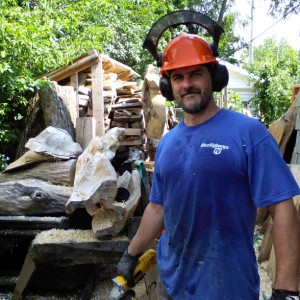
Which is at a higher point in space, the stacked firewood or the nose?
the nose

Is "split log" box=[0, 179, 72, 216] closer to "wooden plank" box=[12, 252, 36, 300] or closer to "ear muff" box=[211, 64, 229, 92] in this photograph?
"wooden plank" box=[12, 252, 36, 300]

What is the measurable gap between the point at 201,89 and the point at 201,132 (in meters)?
0.21

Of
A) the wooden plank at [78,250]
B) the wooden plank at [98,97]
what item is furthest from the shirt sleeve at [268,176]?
the wooden plank at [98,97]

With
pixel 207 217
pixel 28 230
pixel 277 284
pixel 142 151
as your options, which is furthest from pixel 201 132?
pixel 142 151

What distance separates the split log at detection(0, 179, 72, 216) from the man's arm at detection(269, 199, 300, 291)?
9.72 feet

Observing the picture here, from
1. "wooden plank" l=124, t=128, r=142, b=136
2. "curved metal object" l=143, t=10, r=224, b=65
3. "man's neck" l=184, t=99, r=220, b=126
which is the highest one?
"curved metal object" l=143, t=10, r=224, b=65

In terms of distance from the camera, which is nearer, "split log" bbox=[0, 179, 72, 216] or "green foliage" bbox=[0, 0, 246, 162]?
"split log" bbox=[0, 179, 72, 216]

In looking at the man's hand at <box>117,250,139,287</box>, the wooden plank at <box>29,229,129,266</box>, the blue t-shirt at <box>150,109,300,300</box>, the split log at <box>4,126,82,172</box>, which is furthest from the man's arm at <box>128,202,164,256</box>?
the split log at <box>4,126,82,172</box>

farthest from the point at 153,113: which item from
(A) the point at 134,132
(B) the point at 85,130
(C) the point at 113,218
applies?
(C) the point at 113,218

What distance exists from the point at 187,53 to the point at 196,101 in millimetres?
236

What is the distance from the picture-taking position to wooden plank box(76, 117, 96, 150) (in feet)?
25.1

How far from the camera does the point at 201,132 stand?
1764 millimetres

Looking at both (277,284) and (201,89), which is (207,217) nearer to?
(277,284)

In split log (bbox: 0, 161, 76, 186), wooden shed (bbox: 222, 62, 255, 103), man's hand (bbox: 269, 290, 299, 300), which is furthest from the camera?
wooden shed (bbox: 222, 62, 255, 103)
